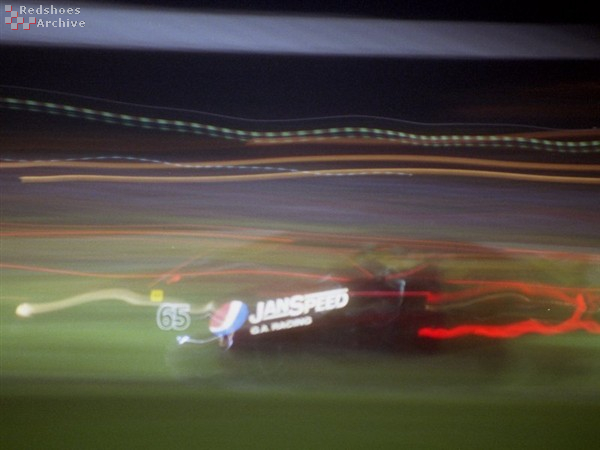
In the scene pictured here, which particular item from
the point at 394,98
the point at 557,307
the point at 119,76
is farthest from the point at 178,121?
the point at 557,307

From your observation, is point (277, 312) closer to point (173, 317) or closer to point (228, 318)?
point (228, 318)

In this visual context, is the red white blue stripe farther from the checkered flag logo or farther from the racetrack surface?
the checkered flag logo

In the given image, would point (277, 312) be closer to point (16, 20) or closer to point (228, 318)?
point (228, 318)

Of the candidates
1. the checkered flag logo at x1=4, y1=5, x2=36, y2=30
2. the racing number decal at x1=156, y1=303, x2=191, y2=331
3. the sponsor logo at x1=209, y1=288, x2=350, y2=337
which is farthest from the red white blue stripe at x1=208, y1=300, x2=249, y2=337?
the checkered flag logo at x1=4, y1=5, x2=36, y2=30

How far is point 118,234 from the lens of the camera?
5.01m

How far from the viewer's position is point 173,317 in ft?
15.6

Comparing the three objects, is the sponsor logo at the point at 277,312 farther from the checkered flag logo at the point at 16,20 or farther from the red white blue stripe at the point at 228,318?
the checkered flag logo at the point at 16,20

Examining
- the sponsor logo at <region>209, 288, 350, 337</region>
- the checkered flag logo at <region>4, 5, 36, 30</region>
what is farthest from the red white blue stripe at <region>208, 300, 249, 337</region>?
the checkered flag logo at <region>4, 5, 36, 30</region>

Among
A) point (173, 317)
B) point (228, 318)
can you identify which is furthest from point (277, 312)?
point (173, 317)

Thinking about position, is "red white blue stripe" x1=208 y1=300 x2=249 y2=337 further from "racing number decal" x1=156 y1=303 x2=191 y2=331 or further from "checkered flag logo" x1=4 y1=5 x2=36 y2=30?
"checkered flag logo" x1=4 y1=5 x2=36 y2=30

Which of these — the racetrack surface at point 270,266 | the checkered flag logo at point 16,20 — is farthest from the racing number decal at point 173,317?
the checkered flag logo at point 16,20

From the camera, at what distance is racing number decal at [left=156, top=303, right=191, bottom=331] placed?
4.70 meters

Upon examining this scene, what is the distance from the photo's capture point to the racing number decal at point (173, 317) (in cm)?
470

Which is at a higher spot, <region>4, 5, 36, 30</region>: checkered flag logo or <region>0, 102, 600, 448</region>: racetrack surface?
<region>4, 5, 36, 30</region>: checkered flag logo
